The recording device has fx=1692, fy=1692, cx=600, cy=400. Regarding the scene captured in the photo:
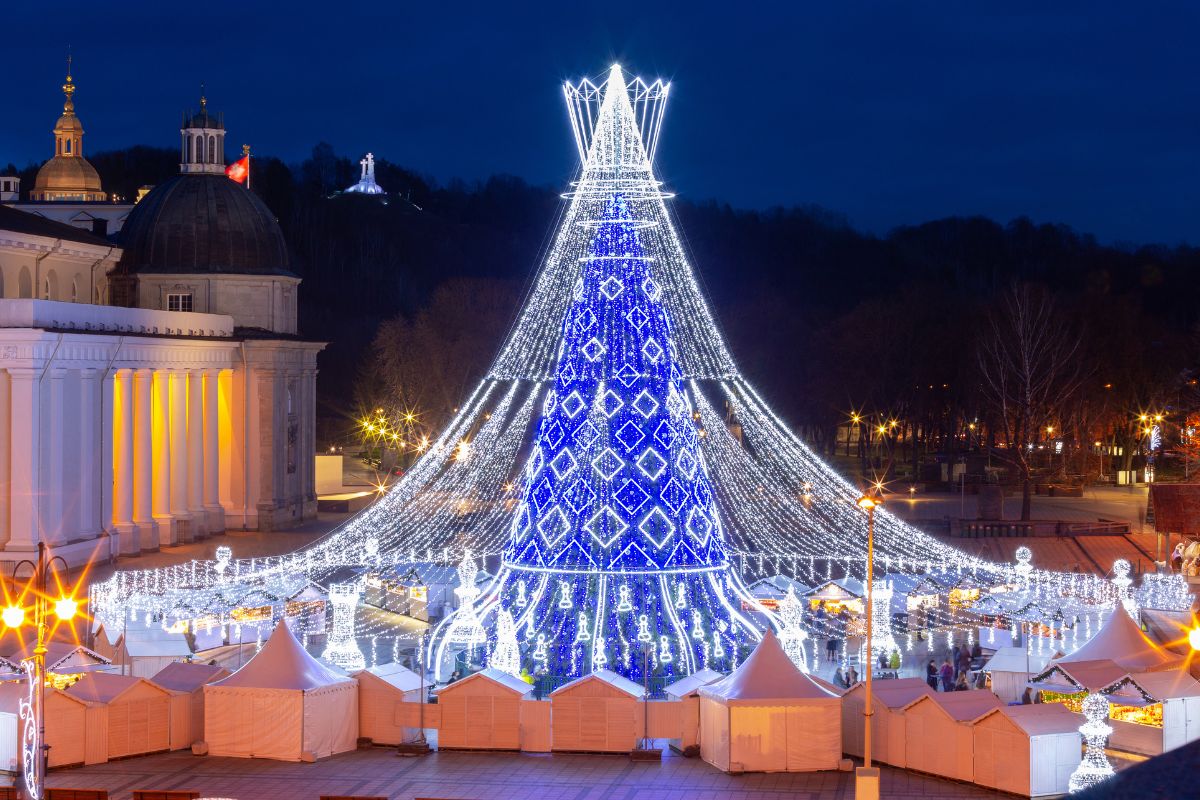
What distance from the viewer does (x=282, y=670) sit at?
77.5 ft

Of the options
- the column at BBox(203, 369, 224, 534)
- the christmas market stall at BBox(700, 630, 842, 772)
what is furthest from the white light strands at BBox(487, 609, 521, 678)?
the column at BBox(203, 369, 224, 534)

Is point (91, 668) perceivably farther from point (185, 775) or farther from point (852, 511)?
point (852, 511)

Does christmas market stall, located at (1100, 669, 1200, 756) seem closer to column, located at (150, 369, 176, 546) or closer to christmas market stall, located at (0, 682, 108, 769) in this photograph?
christmas market stall, located at (0, 682, 108, 769)

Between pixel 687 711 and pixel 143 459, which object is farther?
pixel 143 459

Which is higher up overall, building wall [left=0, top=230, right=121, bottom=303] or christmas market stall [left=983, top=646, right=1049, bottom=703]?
building wall [left=0, top=230, right=121, bottom=303]

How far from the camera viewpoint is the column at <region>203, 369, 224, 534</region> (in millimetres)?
59062

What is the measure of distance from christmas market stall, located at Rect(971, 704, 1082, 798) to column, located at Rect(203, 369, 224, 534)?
41.1 metres

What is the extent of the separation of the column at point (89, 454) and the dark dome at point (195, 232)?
1204 centimetres

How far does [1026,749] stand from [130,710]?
12036 mm

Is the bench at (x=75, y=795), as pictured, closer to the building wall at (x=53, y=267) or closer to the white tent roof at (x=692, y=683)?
the white tent roof at (x=692, y=683)

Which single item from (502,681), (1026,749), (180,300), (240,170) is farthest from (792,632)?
(240,170)

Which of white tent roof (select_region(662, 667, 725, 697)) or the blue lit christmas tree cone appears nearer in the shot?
white tent roof (select_region(662, 667, 725, 697))

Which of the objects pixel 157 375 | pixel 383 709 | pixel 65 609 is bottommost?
pixel 383 709

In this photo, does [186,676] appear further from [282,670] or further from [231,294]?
[231,294]
